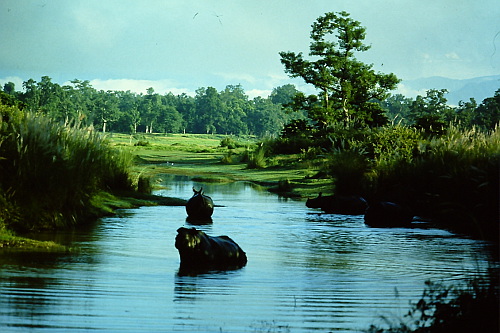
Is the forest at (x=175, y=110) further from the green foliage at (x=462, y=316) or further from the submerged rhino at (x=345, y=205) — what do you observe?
the green foliage at (x=462, y=316)

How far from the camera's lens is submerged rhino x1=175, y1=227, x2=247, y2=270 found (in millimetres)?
9492

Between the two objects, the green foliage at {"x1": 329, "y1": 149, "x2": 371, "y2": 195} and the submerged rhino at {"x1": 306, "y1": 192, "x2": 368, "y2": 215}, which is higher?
the green foliage at {"x1": 329, "y1": 149, "x2": 371, "y2": 195}

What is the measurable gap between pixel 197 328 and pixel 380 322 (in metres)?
1.53

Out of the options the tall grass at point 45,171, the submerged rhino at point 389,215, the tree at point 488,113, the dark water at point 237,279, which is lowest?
the dark water at point 237,279

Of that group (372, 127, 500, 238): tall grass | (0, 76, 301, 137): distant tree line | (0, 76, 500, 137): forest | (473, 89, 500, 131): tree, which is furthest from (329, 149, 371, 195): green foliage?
(0, 76, 301, 137): distant tree line

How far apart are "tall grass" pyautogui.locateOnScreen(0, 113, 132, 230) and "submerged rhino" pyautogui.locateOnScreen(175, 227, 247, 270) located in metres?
3.33

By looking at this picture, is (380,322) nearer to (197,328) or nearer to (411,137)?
(197,328)

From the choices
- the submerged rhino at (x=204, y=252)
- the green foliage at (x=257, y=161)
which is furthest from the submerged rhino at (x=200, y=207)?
the green foliage at (x=257, y=161)

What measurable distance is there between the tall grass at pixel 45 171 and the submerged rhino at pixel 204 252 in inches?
131

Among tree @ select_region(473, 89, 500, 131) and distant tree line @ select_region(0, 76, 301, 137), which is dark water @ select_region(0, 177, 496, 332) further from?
distant tree line @ select_region(0, 76, 301, 137)

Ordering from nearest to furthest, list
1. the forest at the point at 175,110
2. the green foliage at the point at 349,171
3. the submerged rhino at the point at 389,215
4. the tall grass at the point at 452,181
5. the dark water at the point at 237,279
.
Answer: the dark water at the point at 237,279, the tall grass at the point at 452,181, the submerged rhino at the point at 389,215, the green foliage at the point at 349,171, the forest at the point at 175,110

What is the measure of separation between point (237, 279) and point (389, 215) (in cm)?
717

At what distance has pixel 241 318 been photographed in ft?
21.4

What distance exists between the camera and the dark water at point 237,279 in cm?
636
